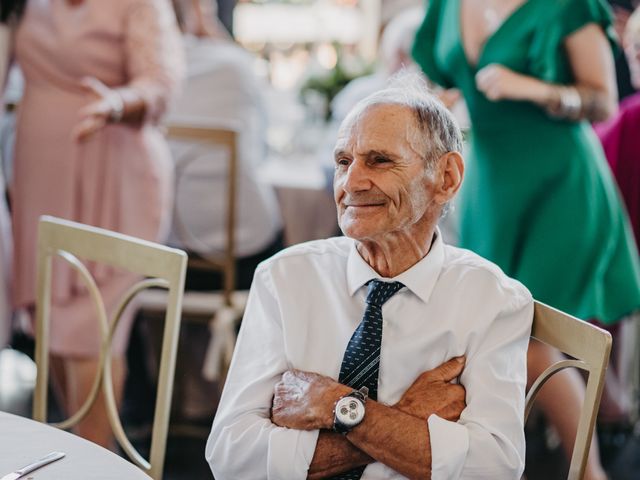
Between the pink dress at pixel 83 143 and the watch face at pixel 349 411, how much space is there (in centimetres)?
129

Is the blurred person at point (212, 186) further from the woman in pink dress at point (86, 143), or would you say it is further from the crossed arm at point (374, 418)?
the crossed arm at point (374, 418)

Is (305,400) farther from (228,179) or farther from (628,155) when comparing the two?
(628,155)

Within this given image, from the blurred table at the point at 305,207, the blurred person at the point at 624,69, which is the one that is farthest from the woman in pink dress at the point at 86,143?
the blurred person at the point at 624,69

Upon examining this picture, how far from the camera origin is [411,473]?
146 centimetres

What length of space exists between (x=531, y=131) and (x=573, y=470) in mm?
1153

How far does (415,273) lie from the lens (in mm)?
1578

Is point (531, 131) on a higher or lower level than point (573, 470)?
higher

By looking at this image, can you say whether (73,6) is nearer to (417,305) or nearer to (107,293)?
(107,293)

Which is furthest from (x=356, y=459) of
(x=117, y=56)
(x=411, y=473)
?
Result: (x=117, y=56)

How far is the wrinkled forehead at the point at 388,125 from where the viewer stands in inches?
60.8

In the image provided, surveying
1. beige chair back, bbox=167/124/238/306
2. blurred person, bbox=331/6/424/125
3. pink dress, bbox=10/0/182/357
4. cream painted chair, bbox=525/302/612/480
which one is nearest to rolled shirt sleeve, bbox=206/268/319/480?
cream painted chair, bbox=525/302/612/480

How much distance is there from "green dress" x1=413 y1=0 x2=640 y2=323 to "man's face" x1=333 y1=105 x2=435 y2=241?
3.12ft

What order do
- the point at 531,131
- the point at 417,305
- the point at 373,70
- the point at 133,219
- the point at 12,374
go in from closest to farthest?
the point at 417,305 → the point at 531,131 → the point at 133,219 → the point at 12,374 → the point at 373,70

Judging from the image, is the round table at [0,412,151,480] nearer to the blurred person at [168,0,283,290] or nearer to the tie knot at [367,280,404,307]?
the tie knot at [367,280,404,307]
